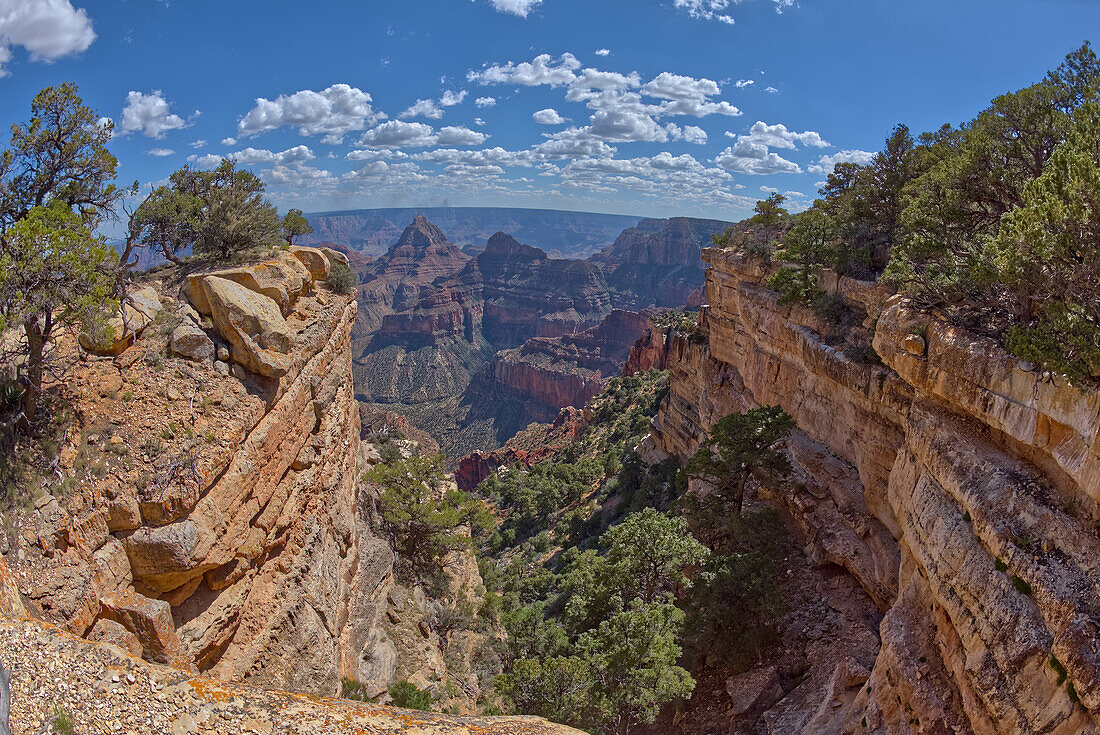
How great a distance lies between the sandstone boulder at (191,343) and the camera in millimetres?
14305

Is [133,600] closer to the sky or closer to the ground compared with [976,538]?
closer to the ground

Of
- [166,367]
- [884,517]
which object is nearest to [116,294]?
[166,367]

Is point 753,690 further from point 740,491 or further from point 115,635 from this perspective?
point 115,635

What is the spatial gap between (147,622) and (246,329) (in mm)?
7667

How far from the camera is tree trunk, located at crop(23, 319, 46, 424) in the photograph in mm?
10844

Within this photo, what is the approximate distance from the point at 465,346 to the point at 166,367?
589 feet

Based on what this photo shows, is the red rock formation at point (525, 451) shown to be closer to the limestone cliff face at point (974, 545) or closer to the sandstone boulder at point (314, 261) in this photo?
the sandstone boulder at point (314, 261)

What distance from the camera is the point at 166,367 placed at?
1375 cm

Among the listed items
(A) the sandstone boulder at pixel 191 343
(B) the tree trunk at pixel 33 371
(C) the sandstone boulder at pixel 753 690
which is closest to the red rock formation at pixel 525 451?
(C) the sandstone boulder at pixel 753 690

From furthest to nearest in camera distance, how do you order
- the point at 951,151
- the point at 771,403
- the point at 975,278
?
the point at 771,403 → the point at 951,151 → the point at 975,278

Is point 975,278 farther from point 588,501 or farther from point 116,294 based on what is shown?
point 588,501

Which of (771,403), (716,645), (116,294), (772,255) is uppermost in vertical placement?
(772,255)

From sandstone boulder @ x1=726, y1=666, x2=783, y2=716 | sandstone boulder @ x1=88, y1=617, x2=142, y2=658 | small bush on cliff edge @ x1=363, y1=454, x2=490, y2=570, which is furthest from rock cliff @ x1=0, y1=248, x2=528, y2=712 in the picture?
sandstone boulder @ x1=726, y1=666, x2=783, y2=716

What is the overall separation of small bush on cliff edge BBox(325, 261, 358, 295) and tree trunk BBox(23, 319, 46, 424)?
12.2 meters
